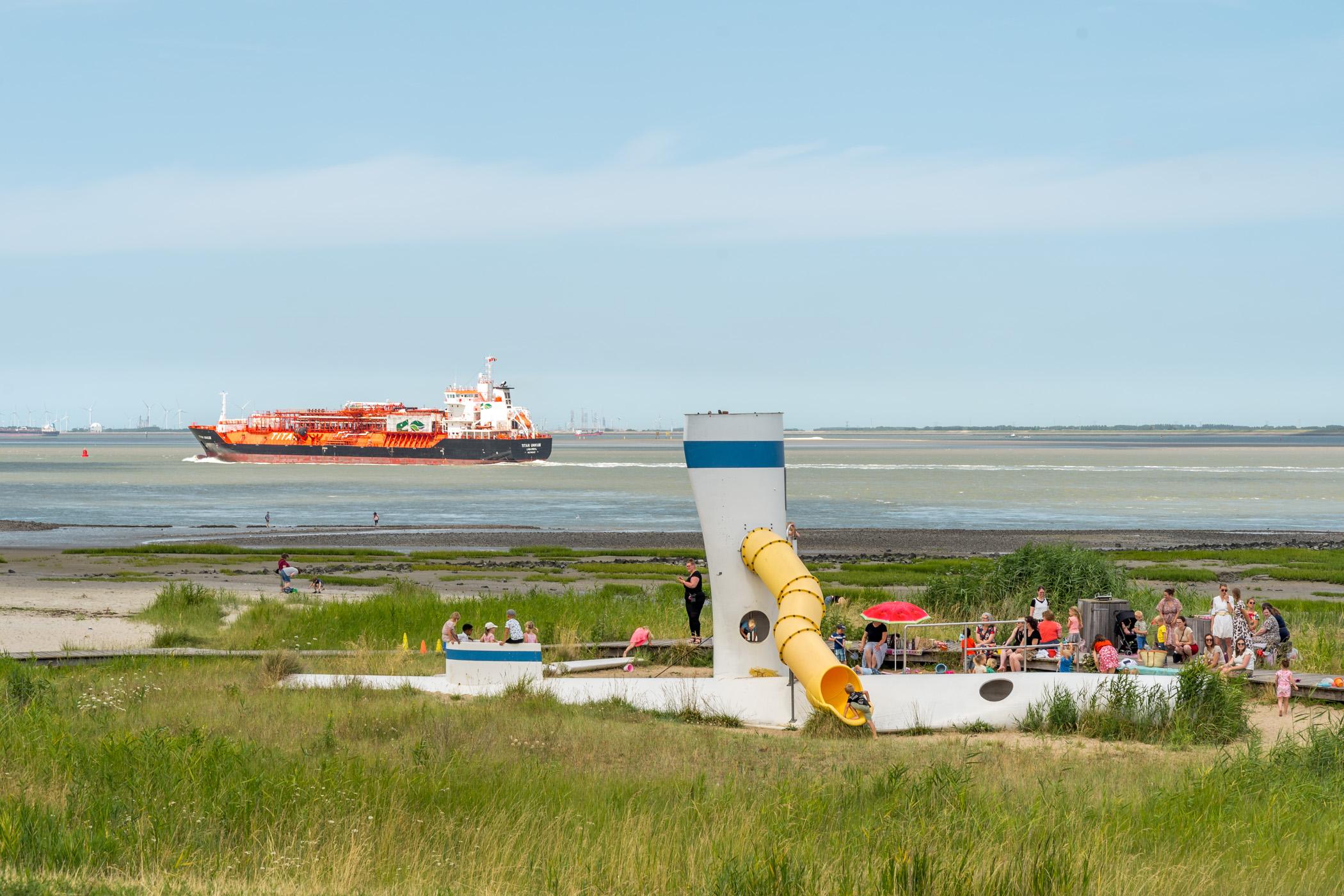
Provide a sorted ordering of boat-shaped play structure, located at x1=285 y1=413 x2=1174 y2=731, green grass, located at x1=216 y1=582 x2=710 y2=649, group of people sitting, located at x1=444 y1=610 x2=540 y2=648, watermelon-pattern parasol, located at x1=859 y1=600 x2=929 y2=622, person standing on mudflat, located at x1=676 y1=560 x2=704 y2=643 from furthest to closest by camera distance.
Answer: green grass, located at x1=216 y1=582 x2=710 y2=649 < person standing on mudflat, located at x1=676 y1=560 x2=704 y2=643 < group of people sitting, located at x1=444 y1=610 x2=540 y2=648 < watermelon-pattern parasol, located at x1=859 y1=600 x2=929 y2=622 < boat-shaped play structure, located at x1=285 y1=413 x2=1174 y2=731

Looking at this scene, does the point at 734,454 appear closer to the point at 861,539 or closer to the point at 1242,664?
the point at 1242,664

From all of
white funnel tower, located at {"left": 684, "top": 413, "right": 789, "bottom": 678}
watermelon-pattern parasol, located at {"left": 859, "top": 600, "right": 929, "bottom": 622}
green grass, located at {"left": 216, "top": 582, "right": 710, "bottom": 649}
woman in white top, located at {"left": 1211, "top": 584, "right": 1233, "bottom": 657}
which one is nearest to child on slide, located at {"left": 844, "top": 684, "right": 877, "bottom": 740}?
white funnel tower, located at {"left": 684, "top": 413, "right": 789, "bottom": 678}

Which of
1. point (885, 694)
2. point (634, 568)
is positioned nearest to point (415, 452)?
point (634, 568)

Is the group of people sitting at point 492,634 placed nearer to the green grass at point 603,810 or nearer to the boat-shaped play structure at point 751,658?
the boat-shaped play structure at point 751,658

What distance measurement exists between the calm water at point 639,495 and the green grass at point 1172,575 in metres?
21.8

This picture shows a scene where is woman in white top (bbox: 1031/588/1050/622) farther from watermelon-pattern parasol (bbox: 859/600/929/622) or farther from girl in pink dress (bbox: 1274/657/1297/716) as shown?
girl in pink dress (bbox: 1274/657/1297/716)

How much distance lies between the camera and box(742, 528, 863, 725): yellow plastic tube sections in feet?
45.3

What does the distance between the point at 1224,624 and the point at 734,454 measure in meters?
7.27

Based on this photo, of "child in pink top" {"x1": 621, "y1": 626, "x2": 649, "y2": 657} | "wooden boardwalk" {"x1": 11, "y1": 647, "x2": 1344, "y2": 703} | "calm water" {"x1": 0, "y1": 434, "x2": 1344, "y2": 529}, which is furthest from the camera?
"calm water" {"x1": 0, "y1": 434, "x2": 1344, "y2": 529}

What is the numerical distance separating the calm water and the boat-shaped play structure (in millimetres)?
46329

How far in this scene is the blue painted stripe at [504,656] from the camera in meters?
16.4

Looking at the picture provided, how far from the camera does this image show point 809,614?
46.5 ft

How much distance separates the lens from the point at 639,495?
9200 centimetres

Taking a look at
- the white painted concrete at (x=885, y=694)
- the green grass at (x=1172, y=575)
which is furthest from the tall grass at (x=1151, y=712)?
the green grass at (x=1172, y=575)
